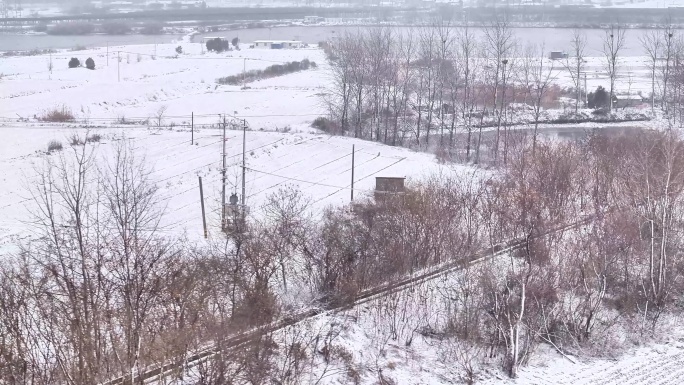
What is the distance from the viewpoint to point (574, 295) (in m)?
11.0

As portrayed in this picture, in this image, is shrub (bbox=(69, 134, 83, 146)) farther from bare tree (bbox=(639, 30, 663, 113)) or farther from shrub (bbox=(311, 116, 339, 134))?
bare tree (bbox=(639, 30, 663, 113))

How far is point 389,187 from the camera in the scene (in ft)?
47.5

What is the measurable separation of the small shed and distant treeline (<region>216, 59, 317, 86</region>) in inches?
828

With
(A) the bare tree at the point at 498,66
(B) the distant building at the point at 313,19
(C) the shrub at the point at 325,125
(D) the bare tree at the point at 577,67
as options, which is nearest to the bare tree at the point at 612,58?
(D) the bare tree at the point at 577,67

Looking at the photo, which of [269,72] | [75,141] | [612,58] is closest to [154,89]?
[269,72]

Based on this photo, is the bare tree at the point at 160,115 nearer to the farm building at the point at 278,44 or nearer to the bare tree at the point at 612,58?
the bare tree at the point at 612,58

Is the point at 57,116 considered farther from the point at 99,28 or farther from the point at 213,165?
the point at 99,28

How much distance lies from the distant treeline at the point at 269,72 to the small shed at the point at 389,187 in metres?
21.0

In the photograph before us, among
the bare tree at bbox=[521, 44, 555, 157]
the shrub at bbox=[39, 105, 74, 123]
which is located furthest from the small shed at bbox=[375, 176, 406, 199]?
the shrub at bbox=[39, 105, 74, 123]

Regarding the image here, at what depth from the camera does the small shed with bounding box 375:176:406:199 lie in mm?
13605

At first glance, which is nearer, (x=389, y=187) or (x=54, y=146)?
(x=389, y=187)

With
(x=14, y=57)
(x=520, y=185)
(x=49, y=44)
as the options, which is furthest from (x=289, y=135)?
(x=49, y=44)

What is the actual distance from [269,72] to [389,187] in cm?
2535

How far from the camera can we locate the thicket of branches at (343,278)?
314 inches
